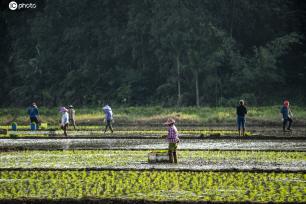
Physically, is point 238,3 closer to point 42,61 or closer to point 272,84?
point 272,84

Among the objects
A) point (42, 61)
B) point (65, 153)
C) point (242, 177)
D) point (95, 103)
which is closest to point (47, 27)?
point (42, 61)

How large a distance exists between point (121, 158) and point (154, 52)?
219ft

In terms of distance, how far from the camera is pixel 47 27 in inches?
4045

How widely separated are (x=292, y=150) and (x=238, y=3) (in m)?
60.8

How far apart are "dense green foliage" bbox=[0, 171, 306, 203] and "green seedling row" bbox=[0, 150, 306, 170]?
3111 mm

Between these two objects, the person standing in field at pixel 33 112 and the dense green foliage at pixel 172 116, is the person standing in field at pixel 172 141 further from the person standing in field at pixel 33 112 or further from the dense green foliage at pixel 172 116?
the dense green foliage at pixel 172 116

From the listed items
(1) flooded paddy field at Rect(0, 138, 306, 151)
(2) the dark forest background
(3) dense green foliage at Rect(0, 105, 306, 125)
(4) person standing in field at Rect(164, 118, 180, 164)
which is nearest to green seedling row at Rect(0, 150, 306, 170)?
(4) person standing in field at Rect(164, 118, 180, 164)

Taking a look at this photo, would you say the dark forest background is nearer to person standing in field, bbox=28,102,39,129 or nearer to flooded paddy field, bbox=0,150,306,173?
person standing in field, bbox=28,102,39,129

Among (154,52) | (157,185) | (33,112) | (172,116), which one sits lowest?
(157,185)

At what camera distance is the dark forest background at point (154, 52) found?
85312 mm

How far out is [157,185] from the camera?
18.0 m

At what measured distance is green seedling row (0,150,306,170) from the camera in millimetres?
24531

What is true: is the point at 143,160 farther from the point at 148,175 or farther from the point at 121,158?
the point at 148,175

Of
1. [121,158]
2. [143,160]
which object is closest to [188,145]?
[121,158]
